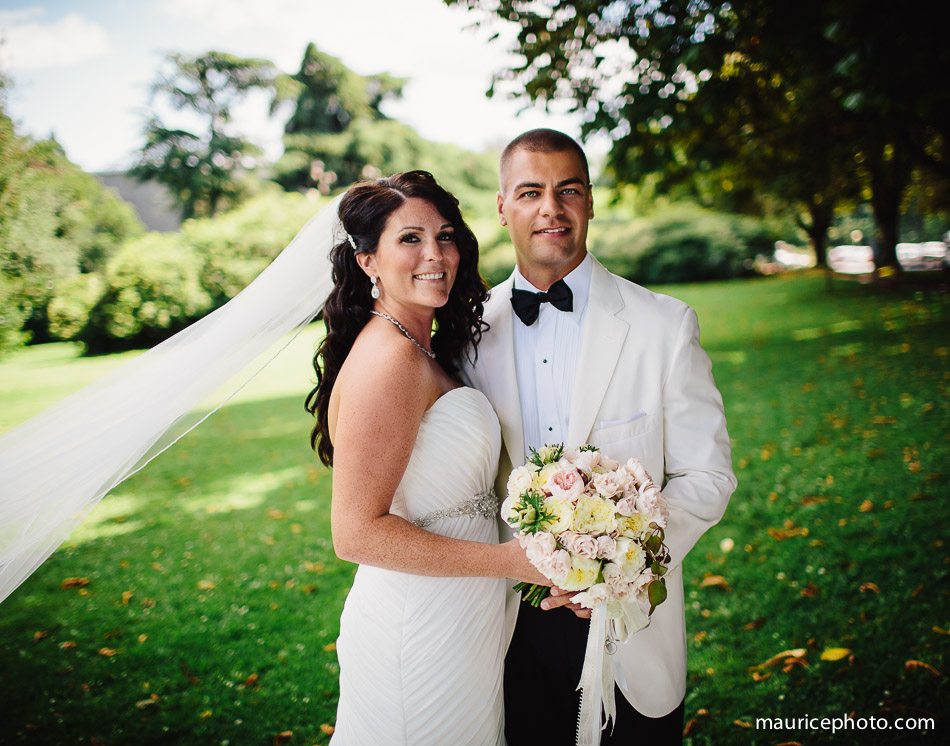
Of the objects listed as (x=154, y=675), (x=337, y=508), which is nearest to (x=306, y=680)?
(x=154, y=675)

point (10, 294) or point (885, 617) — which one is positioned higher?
point (10, 294)

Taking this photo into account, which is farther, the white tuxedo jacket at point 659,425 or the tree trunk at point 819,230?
the tree trunk at point 819,230

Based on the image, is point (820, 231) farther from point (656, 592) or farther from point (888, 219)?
point (656, 592)

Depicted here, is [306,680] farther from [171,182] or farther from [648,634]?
[171,182]

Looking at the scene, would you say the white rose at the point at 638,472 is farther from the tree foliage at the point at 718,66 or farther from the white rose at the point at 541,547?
the tree foliage at the point at 718,66

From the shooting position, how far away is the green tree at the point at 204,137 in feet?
58.3

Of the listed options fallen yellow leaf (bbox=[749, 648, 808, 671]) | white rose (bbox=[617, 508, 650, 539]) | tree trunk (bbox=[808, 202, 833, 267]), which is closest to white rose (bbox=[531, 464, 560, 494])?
white rose (bbox=[617, 508, 650, 539])

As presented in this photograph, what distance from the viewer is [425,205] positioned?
2520 mm

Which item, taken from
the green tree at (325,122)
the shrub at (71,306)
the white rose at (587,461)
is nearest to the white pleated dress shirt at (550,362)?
the white rose at (587,461)

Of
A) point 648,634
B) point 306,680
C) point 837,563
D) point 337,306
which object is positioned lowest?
point 306,680

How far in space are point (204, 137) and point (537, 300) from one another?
2292 centimetres

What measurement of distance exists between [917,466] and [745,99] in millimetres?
5031

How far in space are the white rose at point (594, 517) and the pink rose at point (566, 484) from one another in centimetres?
4

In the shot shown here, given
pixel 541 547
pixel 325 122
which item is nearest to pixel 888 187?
pixel 541 547
